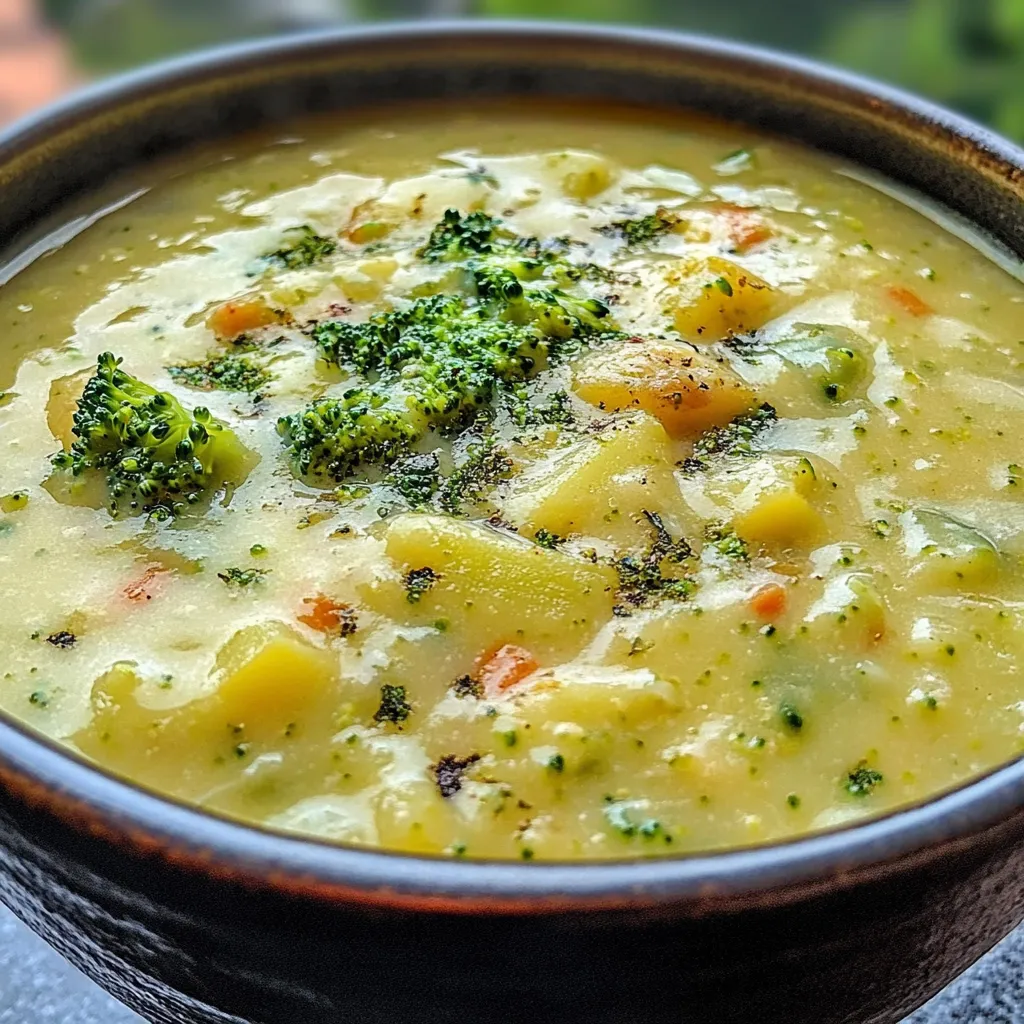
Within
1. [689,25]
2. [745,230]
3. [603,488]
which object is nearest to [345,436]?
[603,488]

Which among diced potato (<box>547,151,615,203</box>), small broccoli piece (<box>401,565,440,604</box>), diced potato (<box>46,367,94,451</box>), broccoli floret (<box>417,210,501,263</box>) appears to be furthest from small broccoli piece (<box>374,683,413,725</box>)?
diced potato (<box>547,151,615,203</box>)

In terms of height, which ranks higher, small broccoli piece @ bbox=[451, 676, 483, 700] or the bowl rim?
the bowl rim

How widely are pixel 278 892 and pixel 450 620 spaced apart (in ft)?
1.63

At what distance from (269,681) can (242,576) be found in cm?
18

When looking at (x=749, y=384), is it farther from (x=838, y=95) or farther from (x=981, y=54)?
(x=981, y=54)

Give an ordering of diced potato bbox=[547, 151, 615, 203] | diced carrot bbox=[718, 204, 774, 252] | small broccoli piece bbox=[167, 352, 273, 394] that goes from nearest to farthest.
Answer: small broccoli piece bbox=[167, 352, 273, 394] < diced carrot bbox=[718, 204, 774, 252] < diced potato bbox=[547, 151, 615, 203]

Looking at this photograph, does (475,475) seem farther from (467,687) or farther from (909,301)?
(909,301)

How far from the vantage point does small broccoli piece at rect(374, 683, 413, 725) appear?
4.38 feet

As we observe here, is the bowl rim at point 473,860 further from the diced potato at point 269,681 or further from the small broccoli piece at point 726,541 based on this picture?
the small broccoli piece at point 726,541

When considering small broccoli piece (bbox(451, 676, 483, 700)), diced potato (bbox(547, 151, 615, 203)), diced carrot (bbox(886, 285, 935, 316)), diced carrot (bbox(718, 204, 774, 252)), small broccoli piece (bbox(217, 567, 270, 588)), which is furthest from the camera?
diced potato (bbox(547, 151, 615, 203))

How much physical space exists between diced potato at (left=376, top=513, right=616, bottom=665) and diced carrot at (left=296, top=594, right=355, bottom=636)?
4cm

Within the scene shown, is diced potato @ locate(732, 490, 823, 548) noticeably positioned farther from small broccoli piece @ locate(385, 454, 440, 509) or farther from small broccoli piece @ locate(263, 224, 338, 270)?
small broccoli piece @ locate(263, 224, 338, 270)

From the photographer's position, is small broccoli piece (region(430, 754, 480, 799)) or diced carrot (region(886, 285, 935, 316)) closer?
small broccoli piece (region(430, 754, 480, 799))

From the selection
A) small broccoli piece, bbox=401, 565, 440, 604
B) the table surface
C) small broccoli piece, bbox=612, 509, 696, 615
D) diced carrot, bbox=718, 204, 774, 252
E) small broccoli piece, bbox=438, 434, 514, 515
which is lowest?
the table surface
